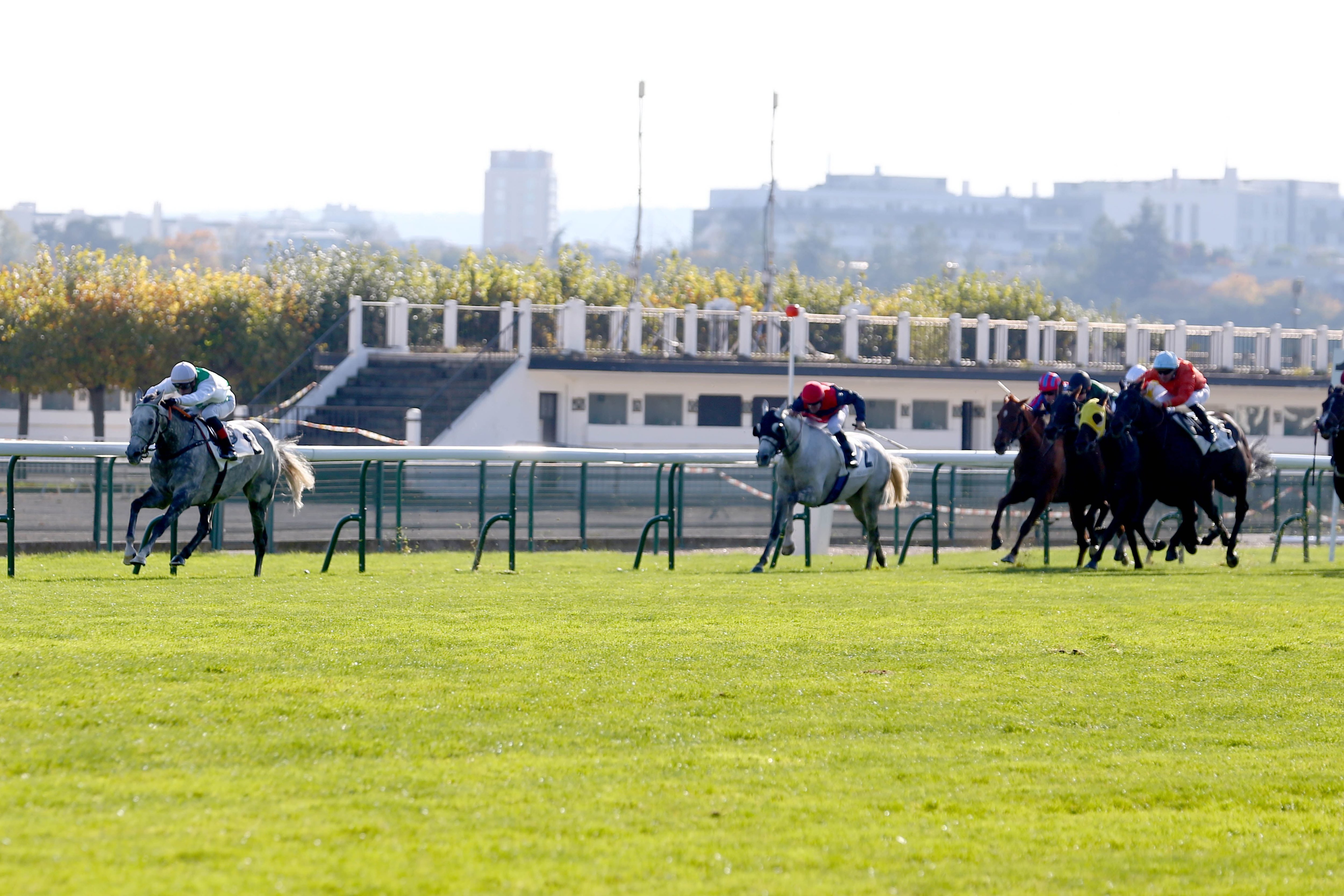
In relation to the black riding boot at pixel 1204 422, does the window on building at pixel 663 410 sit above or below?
below

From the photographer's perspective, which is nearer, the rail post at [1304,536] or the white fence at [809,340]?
the rail post at [1304,536]

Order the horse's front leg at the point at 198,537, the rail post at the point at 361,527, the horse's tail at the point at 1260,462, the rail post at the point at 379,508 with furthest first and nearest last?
the rail post at the point at 379,508 < the horse's tail at the point at 1260,462 < the rail post at the point at 361,527 < the horse's front leg at the point at 198,537

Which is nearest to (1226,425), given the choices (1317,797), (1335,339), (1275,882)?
(1317,797)

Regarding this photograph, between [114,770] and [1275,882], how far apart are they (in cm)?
385

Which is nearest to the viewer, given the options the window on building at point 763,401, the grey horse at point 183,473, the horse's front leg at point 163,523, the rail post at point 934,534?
the grey horse at point 183,473

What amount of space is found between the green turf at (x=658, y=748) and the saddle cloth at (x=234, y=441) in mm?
2671

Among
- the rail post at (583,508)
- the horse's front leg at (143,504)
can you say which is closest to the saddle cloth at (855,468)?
the horse's front leg at (143,504)

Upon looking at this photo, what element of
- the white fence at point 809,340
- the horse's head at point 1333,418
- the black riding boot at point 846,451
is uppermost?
the white fence at point 809,340

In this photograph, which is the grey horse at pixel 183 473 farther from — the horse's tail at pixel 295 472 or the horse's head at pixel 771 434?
the horse's head at pixel 771 434

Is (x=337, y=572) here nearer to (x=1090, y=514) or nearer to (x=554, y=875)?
(x=1090, y=514)

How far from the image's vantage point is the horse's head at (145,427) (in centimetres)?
1445

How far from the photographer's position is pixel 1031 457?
713 inches

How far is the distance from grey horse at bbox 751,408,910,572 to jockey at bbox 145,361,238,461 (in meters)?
4.70

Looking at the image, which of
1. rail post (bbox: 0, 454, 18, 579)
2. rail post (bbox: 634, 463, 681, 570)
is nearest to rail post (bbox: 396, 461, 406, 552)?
rail post (bbox: 634, 463, 681, 570)
